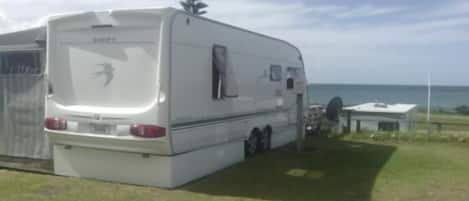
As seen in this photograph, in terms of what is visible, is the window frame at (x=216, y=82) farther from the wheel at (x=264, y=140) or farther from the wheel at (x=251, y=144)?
the wheel at (x=264, y=140)

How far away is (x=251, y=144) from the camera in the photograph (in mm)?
9219

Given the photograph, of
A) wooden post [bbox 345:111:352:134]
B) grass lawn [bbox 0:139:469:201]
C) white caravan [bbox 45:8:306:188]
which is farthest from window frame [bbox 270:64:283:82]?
wooden post [bbox 345:111:352:134]

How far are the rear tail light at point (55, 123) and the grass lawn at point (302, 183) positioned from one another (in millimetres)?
751

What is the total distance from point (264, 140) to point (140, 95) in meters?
3.95

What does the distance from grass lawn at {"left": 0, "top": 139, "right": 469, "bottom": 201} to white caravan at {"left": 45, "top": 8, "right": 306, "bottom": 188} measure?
12.0 inches

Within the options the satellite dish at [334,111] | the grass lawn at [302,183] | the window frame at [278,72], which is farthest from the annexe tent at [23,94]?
the satellite dish at [334,111]

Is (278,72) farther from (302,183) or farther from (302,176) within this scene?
(302,183)

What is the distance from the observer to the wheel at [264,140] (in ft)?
31.8

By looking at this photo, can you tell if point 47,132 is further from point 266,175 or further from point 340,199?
point 340,199

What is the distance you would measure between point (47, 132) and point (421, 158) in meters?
6.66

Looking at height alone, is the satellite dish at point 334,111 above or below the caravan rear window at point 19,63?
below

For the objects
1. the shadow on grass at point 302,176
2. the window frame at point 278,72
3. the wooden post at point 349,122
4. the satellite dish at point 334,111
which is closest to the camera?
the shadow on grass at point 302,176

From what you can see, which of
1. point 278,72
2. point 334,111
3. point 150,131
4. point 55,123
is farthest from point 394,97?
point 150,131

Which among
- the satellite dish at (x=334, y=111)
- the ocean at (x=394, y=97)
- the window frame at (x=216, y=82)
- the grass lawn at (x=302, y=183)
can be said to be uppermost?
the window frame at (x=216, y=82)
